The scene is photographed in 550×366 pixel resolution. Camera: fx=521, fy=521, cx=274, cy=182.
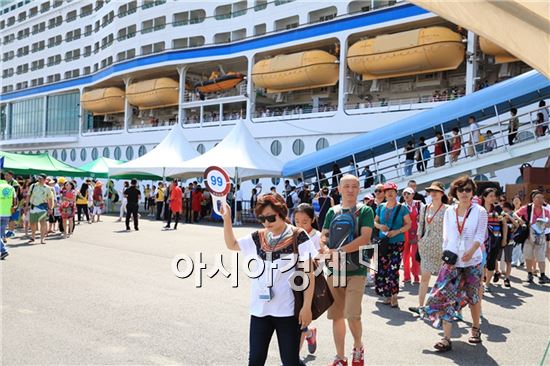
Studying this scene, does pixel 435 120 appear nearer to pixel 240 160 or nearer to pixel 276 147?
pixel 240 160

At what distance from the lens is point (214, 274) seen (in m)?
9.02

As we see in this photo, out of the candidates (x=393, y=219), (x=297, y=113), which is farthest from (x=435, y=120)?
(x=393, y=219)

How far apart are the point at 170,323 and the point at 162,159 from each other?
17.2m

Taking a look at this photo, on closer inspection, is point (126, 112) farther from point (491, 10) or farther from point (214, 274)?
point (491, 10)

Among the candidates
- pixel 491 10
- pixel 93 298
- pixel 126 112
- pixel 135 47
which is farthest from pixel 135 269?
pixel 135 47

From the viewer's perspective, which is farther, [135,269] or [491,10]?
[135,269]

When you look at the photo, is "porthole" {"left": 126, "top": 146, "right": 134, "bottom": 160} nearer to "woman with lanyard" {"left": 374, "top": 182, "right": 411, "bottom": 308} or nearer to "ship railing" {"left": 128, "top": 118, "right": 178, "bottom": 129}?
"ship railing" {"left": 128, "top": 118, "right": 178, "bottom": 129}

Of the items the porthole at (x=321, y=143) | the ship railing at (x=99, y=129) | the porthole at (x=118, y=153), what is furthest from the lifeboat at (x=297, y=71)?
the ship railing at (x=99, y=129)

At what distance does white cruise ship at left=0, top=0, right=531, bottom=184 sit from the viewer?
73.0ft

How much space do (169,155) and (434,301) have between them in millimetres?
18730

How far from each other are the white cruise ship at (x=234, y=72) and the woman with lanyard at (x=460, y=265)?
52.7 feet

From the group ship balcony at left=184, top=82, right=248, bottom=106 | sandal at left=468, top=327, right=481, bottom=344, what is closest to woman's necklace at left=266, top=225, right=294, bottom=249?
sandal at left=468, top=327, right=481, bottom=344

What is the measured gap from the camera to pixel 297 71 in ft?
84.1

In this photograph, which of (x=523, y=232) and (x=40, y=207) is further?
(x=40, y=207)
